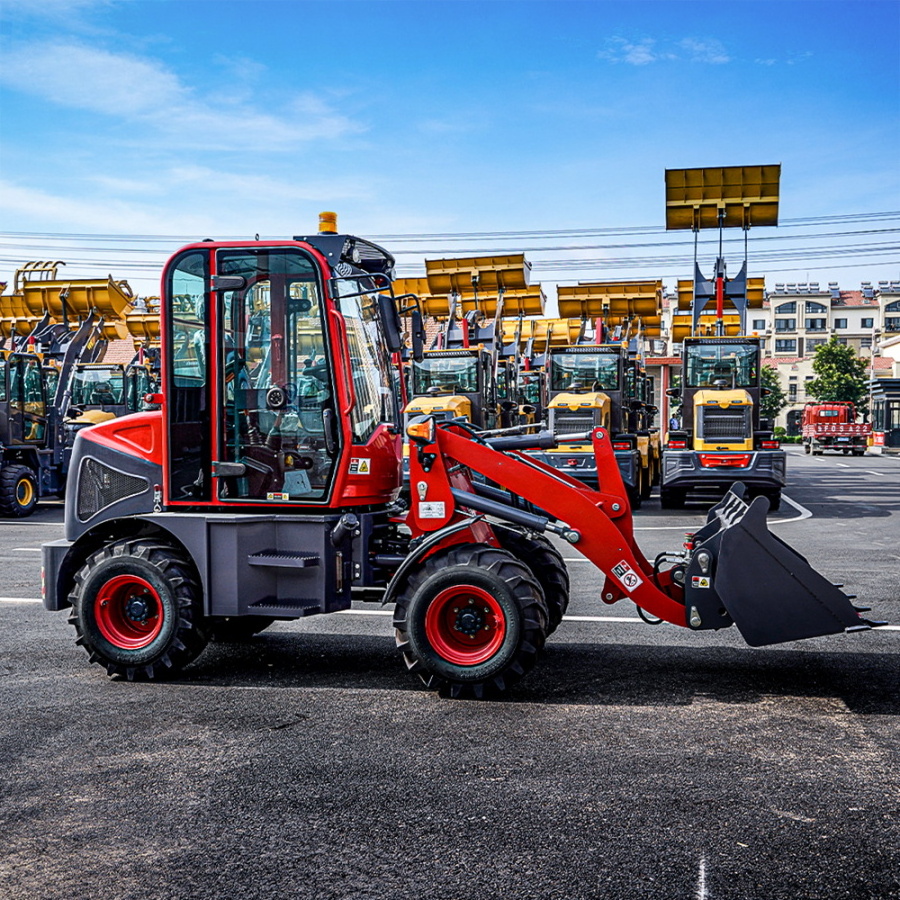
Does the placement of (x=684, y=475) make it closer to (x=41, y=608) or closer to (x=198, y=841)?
(x=41, y=608)

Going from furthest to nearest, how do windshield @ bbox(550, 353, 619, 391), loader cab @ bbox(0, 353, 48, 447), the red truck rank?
1. the red truck
2. windshield @ bbox(550, 353, 619, 391)
3. loader cab @ bbox(0, 353, 48, 447)

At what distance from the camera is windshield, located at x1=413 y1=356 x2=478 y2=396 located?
73.9ft

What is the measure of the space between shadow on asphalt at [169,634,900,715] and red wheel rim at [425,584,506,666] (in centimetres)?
36

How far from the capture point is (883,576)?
10.9 m

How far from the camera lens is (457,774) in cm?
498

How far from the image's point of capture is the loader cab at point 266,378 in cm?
664

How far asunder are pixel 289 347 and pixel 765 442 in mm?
14650

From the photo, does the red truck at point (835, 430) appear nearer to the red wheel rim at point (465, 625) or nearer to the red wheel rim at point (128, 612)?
the red wheel rim at point (465, 625)

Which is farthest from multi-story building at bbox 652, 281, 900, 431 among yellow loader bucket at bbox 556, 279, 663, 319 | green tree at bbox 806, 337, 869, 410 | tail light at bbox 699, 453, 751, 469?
tail light at bbox 699, 453, 751, 469

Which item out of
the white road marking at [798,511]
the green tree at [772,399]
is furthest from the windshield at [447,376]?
the green tree at [772,399]

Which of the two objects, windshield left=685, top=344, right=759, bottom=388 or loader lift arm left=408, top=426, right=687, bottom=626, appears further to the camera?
windshield left=685, top=344, right=759, bottom=388

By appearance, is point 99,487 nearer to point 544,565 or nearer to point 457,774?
point 544,565

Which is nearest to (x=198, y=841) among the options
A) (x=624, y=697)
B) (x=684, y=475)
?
(x=624, y=697)

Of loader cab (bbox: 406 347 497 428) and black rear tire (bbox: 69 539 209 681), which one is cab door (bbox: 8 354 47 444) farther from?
black rear tire (bbox: 69 539 209 681)
